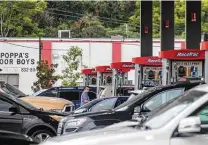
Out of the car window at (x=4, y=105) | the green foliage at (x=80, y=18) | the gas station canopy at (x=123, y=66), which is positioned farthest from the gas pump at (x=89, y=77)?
the green foliage at (x=80, y=18)

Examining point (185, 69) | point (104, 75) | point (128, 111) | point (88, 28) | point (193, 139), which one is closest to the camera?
point (193, 139)

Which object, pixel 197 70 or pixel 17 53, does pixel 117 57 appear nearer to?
pixel 17 53

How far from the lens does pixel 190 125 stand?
5840 mm

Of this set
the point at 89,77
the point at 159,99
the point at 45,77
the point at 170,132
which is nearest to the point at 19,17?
the point at 45,77

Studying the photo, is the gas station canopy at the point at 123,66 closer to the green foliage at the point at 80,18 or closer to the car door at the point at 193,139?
the car door at the point at 193,139

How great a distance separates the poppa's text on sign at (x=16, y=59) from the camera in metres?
52.0

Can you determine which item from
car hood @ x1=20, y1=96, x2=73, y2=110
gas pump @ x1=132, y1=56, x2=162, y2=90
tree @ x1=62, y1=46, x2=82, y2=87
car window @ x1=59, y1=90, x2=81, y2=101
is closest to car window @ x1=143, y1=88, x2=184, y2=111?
car hood @ x1=20, y1=96, x2=73, y2=110

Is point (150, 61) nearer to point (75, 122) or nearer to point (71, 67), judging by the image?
point (75, 122)

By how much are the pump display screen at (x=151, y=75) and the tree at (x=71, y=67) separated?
22.6 metres

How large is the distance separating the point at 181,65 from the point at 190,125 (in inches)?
541

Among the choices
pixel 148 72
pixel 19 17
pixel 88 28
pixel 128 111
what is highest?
pixel 19 17

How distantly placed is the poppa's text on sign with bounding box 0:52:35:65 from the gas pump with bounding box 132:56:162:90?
29.1 meters

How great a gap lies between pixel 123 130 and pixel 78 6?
263ft

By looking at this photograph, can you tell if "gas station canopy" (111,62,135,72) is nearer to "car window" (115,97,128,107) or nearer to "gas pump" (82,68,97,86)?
"gas pump" (82,68,97,86)
